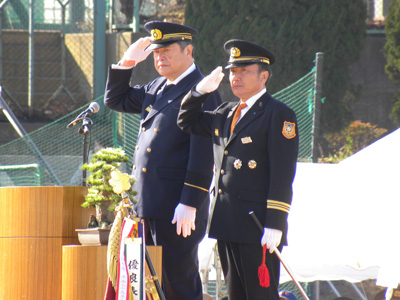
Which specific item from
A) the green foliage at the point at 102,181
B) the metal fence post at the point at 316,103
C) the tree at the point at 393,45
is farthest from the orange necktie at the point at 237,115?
the tree at the point at 393,45

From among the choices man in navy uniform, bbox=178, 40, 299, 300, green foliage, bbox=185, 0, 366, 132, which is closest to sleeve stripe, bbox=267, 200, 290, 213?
man in navy uniform, bbox=178, 40, 299, 300

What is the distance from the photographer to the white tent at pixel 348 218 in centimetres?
587

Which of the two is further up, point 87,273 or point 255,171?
point 255,171

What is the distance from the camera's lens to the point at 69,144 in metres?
9.90

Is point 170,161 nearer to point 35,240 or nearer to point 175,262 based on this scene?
point 175,262

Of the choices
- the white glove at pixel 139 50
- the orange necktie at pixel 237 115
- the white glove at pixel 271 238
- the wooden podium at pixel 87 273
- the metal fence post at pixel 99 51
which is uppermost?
the metal fence post at pixel 99 51

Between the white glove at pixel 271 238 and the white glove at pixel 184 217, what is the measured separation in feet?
1.51

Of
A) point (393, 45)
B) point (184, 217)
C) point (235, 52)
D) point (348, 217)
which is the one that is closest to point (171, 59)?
point (235, 52)

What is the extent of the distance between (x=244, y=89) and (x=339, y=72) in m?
7.27

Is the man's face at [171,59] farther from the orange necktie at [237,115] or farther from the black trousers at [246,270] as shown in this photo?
the black trousers at [246,270]

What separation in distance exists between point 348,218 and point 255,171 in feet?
7.54

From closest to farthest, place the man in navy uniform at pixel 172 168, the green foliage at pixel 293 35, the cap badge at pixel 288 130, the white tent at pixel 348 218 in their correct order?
the cap badge at pixel 288 130 < the man in navy uniform at pixel 172 168 < the white tent at pixel 348 218 < the green foliage at pixel 293 35

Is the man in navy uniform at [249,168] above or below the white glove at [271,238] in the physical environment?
above

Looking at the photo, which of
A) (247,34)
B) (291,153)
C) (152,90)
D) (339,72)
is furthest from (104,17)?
(291,153)
